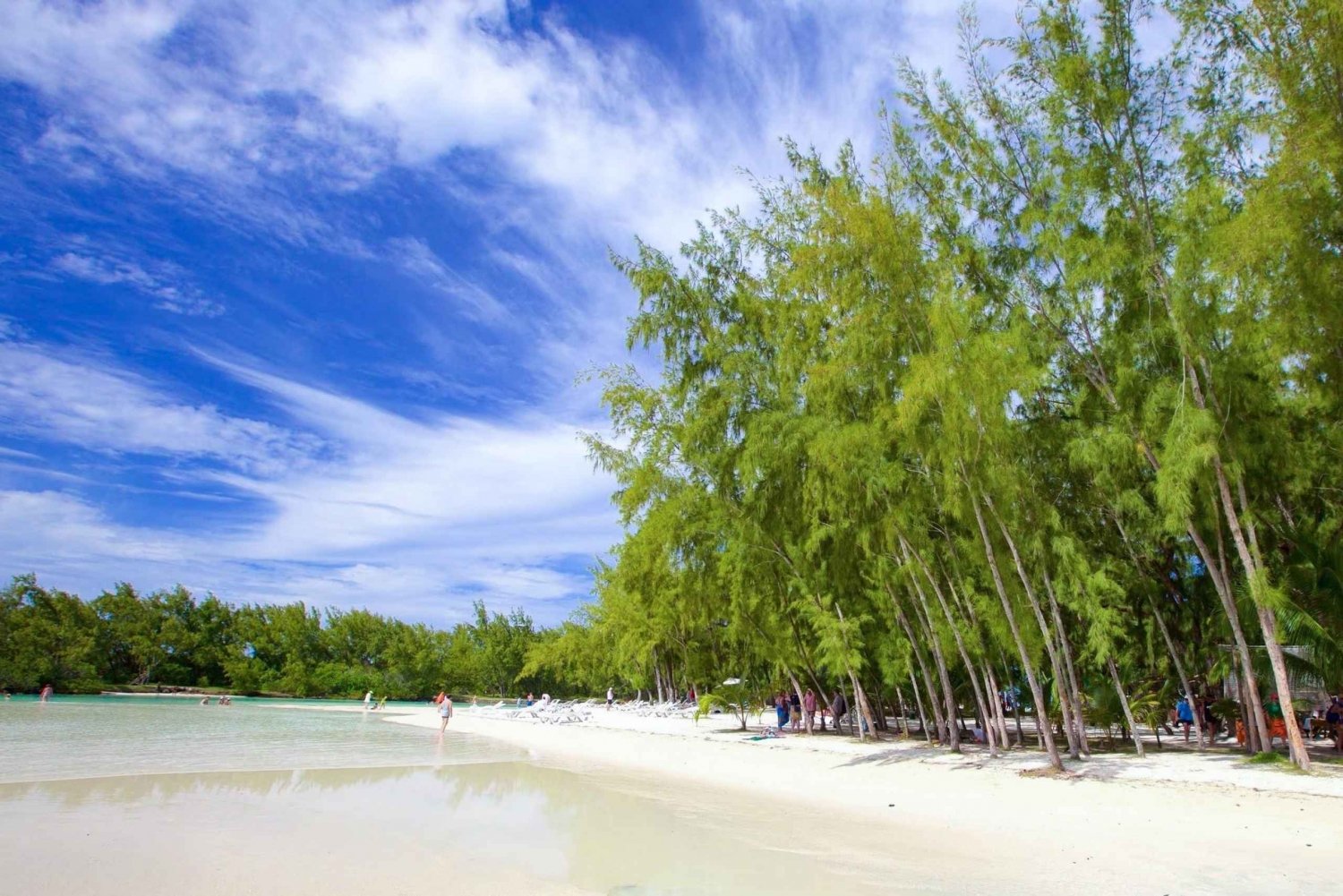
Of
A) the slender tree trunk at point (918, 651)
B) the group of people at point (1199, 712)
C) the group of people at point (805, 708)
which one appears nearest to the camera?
the group of people at point (1199, 712)

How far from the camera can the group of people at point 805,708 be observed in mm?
18750

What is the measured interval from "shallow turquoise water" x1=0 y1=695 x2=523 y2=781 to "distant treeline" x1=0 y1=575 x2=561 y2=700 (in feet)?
95.1

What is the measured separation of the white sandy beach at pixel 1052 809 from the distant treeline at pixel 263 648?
41541 millimetres

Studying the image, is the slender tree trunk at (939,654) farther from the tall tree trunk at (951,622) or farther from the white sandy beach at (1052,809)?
the white sandy beach at (1052,809)

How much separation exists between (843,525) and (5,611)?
57.0 meters

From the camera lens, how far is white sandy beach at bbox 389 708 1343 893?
5.38 m

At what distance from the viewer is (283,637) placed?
189ft

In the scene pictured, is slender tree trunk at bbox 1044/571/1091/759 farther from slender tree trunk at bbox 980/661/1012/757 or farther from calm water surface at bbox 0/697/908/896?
calm water surface at bbox 0/697/908/896

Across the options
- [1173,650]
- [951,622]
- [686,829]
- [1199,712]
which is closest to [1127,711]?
[1173,650]

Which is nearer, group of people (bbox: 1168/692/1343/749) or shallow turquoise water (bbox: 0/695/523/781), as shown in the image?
shallow turquoise water (bbox: 0/695/523/781)

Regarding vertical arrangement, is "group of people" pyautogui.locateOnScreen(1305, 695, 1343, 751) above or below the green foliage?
below

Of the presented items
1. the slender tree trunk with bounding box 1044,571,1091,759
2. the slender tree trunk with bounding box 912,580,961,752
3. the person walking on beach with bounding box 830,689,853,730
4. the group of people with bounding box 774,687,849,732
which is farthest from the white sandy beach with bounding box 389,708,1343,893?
the person walking on beach with bounding box 830,689,853,730

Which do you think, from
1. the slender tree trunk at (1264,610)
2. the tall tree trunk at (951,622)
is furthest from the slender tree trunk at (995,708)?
the slender tree trunk at (1264,610)

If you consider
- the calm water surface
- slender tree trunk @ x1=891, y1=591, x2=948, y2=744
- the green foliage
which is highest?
the green foliage
